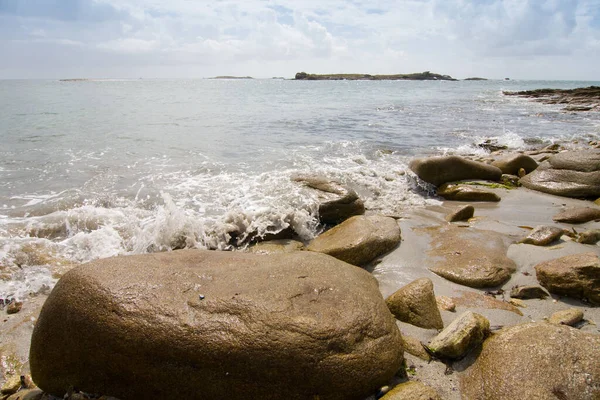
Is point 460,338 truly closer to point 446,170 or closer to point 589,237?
point 589,237

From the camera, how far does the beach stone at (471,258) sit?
3.71m

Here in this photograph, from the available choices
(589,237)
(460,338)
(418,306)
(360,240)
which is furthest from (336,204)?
(460,338)

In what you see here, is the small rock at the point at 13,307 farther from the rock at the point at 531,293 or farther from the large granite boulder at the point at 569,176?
the large granite boulder at the point at 569,176

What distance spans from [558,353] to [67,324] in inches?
123

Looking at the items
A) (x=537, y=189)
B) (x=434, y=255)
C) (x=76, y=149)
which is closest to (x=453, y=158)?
(x=537, y=189)

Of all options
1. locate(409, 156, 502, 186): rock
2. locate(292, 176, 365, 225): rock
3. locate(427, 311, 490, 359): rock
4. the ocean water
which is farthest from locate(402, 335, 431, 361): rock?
locate(409, 156, 502, 186): rock

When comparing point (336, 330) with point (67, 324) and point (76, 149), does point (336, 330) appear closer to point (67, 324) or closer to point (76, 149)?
point (67, 324)

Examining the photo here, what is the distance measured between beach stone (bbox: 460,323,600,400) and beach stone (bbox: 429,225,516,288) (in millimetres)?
1201

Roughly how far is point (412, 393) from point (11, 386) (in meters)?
2.74

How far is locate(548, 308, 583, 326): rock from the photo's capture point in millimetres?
2910

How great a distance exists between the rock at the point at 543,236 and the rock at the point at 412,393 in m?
3.03

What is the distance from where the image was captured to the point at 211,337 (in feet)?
7.23

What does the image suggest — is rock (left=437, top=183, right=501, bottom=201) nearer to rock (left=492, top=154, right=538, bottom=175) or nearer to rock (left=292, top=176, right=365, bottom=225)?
rock (left=292, top=176, right=365, bottom=225)

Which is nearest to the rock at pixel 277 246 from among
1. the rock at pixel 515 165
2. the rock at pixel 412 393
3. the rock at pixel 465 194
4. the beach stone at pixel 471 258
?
the beach stone at pixel 471 258
